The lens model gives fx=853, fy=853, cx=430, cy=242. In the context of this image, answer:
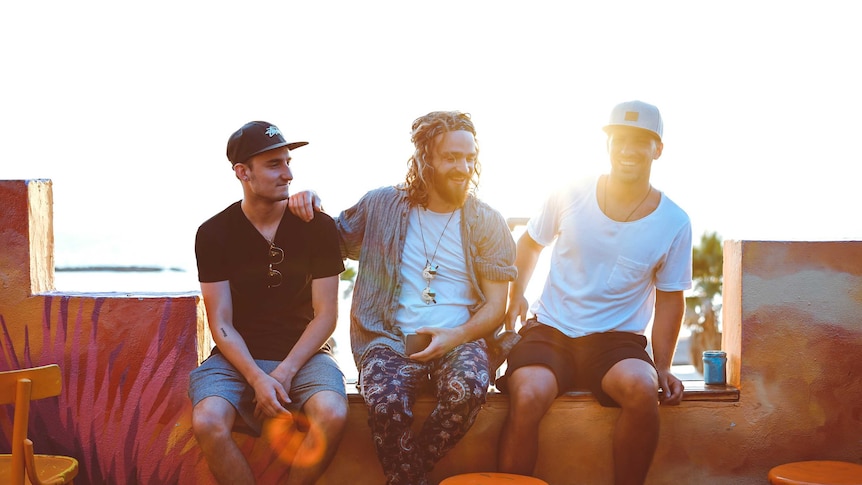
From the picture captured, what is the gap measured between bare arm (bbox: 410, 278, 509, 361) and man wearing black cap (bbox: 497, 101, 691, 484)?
6.8 inches

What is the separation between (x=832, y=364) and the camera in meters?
3.85

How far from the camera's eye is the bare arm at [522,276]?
12.4 feet

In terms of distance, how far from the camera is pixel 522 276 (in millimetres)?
3842

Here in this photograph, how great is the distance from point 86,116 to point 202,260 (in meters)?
57.0

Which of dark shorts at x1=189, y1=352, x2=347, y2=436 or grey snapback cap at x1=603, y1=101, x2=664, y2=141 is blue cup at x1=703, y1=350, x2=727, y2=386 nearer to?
grey snapback cap at x1=603, y1=101, x2=664, y2=141

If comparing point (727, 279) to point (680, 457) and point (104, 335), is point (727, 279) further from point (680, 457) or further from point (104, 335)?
point (104, 335)

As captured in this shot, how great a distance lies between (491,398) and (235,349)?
112 centimetres

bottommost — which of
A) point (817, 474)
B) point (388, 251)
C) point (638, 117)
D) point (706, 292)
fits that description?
point (706, 292)

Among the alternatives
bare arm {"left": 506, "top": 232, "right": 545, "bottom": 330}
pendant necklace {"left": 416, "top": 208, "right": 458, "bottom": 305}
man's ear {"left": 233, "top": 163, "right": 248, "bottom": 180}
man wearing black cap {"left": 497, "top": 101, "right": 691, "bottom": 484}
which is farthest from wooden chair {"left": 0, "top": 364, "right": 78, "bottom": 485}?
bare arm {"left": 506, "top": 232, "right": 545, "bottom": 330}

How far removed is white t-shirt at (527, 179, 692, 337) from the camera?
3.62 meters

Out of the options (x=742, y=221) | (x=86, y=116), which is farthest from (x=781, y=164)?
(x=86, y=116)

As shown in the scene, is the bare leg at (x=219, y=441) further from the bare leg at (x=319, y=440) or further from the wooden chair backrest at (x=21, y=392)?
the wooden chair backrest at (x=21, y=392)

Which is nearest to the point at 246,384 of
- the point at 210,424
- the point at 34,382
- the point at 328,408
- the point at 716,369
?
the point at 210,424

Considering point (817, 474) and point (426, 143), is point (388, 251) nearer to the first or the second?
point (426, 143)
